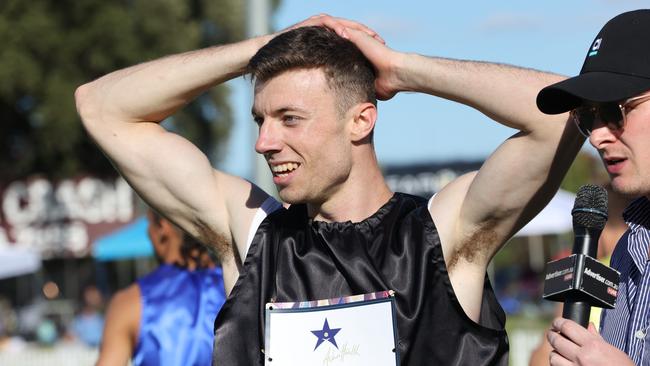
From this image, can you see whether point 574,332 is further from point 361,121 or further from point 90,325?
point 90,325

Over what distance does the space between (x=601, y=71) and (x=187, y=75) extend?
65.5 inches

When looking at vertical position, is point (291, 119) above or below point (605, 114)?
above

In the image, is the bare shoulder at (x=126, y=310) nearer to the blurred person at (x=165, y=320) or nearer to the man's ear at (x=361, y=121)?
the blurred person at (x=165, y=320)

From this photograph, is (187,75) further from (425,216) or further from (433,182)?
(433,182)

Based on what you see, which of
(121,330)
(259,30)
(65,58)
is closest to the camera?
(121,330)

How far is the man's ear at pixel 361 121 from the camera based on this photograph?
4125 mm

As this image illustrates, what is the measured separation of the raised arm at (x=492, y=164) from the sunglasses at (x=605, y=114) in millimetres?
370

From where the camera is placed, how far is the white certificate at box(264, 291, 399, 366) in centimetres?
387

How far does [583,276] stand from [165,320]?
3.63 m

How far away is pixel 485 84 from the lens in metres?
Answer: 3.91

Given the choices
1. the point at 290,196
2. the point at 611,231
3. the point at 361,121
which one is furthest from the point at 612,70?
the point at 611,231

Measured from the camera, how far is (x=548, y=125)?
3.81 m

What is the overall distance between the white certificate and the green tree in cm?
2813

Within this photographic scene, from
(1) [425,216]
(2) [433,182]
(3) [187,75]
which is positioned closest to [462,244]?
(1) [425,216]
